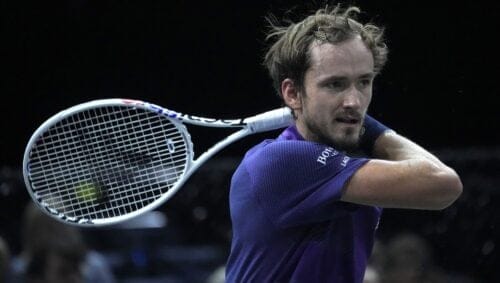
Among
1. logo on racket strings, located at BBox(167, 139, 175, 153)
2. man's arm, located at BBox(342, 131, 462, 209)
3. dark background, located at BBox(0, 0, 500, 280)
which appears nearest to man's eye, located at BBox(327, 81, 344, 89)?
man's arm, located at BBox(342, 131, 462, 209)

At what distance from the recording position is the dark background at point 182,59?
7.90 m

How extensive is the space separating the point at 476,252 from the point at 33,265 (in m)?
2.39

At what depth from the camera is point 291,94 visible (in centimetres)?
376

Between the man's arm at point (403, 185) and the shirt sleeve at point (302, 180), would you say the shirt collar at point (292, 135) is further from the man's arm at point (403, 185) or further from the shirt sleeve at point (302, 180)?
the man's arm at point (403, 185)

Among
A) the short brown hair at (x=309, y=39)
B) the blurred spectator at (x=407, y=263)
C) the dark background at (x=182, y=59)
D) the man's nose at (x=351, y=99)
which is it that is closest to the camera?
the man's nose at (x=351, y=99)

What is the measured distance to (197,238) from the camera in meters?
6.87

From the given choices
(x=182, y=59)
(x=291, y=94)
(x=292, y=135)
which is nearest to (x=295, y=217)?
(x=292, y=135)

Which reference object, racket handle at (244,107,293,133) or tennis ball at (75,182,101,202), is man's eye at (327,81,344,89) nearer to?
racket handle at (244,107,293,133)

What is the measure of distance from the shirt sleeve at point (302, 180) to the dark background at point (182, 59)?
442 cm

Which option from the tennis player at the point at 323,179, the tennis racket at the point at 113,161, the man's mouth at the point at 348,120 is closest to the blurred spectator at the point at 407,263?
the tennis racket at the point at 113,161

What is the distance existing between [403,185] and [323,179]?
229mm

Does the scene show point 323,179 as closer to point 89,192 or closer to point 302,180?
point 302,180

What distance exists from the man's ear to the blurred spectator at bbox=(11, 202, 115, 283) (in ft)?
8.15

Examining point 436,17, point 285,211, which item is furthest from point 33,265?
point 436,17
